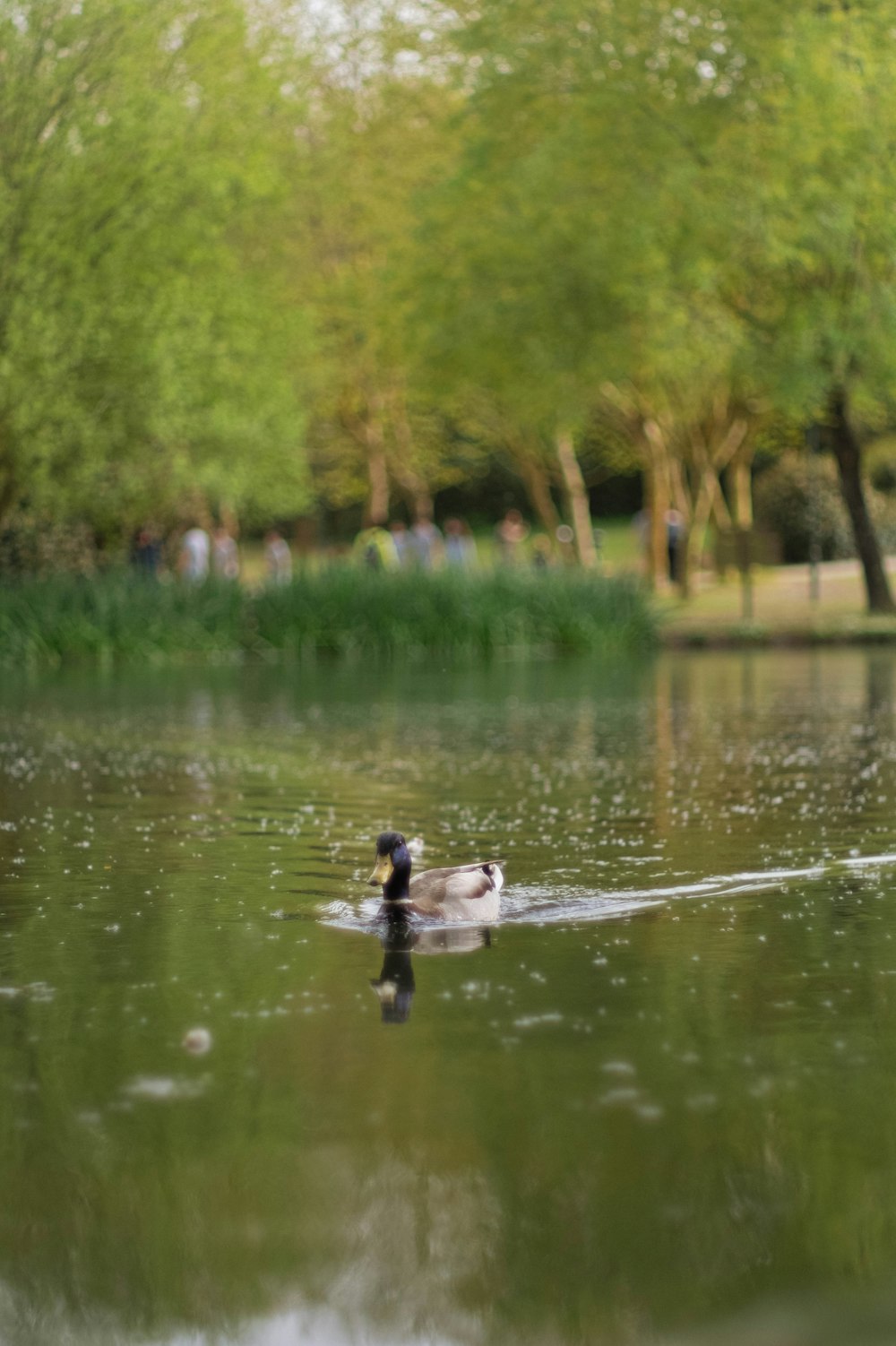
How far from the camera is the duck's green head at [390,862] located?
370 inches

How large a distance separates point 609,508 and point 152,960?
68298 mm

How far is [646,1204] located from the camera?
515cm

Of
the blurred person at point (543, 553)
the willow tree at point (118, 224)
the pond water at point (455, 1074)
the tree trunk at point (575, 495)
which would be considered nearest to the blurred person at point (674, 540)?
the tree trunk at point (575, 495)

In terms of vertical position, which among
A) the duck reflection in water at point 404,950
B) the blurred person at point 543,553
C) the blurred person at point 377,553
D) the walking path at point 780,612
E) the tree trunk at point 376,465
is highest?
the tree trunk at point 376,465

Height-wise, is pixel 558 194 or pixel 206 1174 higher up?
pixel 558 194

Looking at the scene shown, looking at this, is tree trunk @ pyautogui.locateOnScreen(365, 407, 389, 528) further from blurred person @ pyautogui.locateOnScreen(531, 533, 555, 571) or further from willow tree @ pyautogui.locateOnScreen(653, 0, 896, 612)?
willow tree @ pyautogui.locateOnScreen(653, 0, 896, 612)

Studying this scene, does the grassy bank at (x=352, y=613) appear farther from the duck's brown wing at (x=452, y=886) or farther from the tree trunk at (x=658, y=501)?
the duck's brown wing at (x=452, y=886)

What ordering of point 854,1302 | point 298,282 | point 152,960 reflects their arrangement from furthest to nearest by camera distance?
point 298,282 < point 152,960 < point 854,1302

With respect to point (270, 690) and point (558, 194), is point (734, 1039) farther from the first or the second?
point (558, 194)

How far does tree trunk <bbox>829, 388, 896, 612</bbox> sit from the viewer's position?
3897 cm

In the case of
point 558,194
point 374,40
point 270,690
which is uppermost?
point 374,40

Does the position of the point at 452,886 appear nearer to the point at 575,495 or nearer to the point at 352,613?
the point at 352,613

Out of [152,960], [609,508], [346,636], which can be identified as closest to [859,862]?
[152,960]

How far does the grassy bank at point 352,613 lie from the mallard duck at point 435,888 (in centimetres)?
2604
